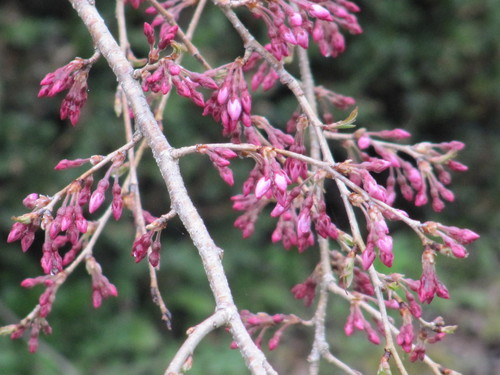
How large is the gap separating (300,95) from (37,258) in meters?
3.18

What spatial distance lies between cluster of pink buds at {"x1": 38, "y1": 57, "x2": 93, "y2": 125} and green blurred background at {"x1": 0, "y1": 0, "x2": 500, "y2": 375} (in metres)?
2.61

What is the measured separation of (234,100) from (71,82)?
0.31 m

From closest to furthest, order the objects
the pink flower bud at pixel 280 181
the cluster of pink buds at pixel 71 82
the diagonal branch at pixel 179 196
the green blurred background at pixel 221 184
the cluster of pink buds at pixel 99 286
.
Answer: the diagonal branch at pixel 179 196, the pink flower bud at pixel 280 181, the cluster of pink buds at pixel 71 82, the cluster of pink buds at pixel 99 286, the green blurred background at pixel 221 184

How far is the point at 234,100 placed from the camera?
1.24 metres

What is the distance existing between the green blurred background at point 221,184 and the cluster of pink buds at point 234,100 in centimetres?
272

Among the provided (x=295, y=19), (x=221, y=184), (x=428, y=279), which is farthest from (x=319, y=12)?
(x=221, y=184)

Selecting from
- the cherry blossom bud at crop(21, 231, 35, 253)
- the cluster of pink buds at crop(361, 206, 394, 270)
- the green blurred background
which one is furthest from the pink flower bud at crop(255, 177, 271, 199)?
the green blurred background

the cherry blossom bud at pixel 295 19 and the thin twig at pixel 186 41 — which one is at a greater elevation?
the thin twig at pixel 186 41

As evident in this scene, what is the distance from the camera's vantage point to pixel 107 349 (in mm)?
4004

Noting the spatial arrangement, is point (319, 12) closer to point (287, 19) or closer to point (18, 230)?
point (287, 19)

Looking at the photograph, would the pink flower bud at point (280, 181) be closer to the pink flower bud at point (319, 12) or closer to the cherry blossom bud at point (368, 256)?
the cherry blossom bud at point (368, 256)

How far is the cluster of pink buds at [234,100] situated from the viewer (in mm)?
1244

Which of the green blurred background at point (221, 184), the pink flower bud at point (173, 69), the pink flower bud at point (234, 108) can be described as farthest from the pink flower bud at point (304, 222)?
the green blurred background at point (221, 184)

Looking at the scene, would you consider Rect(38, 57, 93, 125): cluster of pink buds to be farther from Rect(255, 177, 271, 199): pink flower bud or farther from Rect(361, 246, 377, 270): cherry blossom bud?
Rect(361, 246, 377, 270): cherry blossom bud
